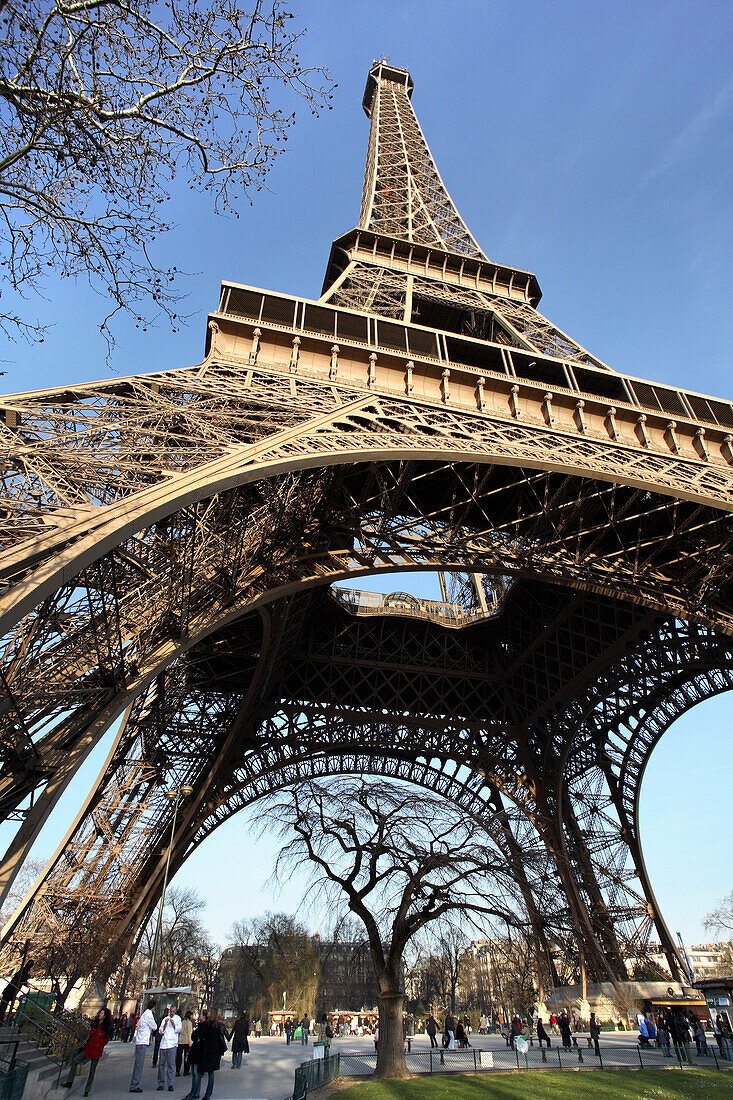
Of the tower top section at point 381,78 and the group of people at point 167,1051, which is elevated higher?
the tower top section at point 381,78

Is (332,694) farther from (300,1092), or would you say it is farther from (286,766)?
(300,1092)

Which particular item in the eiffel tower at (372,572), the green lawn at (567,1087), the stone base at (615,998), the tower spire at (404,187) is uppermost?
the tower spire at (404,187)

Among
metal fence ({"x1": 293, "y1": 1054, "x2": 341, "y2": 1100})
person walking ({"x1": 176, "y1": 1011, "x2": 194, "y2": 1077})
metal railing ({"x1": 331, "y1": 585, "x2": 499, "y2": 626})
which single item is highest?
metal railing ({"x1": 331, "y1": 585, "x2": 499, "y2": 626})

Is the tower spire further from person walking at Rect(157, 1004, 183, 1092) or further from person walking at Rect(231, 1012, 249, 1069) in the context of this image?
person walking at Rect(231, 1012, 249, 1069)

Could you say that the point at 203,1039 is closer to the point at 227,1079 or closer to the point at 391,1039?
the point at 227,1079

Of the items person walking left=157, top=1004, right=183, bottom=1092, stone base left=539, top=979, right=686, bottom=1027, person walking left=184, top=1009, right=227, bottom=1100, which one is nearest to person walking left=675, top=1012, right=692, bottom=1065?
stone base left=539, top=979, right=686, bottom=1027

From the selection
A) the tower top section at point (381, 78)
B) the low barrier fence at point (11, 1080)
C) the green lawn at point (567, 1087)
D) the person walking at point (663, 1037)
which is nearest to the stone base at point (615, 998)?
the person walking at point (663, 1037)

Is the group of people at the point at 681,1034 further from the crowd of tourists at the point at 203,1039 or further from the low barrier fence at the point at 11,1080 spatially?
the low barrier fence at the point at 11,1080
